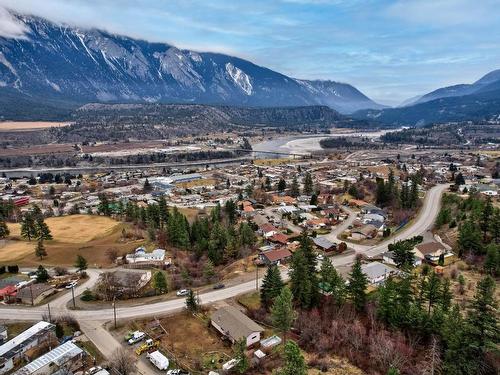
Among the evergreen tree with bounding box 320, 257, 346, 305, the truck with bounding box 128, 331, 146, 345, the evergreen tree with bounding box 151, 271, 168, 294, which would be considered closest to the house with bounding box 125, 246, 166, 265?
the evergreen tree with bounding box 151, 271, 168, 294

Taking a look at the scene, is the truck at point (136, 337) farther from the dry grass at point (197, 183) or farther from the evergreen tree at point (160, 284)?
the dry grass at point (197, 183)

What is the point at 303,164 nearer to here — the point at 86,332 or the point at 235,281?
the point at 235,281

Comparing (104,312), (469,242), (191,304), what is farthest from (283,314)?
(469,242)

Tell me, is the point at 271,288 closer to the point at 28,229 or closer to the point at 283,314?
the point at 283,314

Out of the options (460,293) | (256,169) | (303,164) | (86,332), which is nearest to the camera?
(86,332)

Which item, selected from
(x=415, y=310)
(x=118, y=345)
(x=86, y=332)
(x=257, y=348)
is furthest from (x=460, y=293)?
(x=86, y=332)

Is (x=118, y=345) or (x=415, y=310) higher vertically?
(x=415, y=310)
